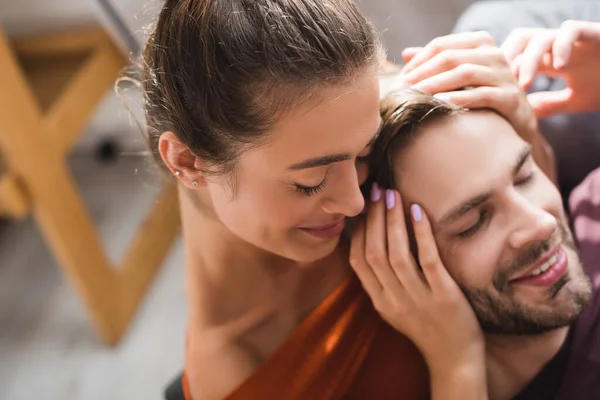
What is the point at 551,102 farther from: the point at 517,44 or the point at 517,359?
→ the point at 517,359

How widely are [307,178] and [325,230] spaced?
119mm

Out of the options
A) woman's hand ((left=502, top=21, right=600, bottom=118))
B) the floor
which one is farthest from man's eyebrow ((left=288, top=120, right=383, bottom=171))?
the floor

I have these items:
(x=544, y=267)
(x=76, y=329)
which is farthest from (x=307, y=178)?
(x=76, y=329)

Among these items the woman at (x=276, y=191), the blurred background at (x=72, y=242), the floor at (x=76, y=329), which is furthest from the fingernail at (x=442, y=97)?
the floor at (x=76, y=329)

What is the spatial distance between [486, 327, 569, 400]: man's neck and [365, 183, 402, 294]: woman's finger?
0.20 metres

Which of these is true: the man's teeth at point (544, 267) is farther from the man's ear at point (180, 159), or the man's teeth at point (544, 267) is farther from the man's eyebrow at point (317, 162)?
the man's ear at point (180, 159)

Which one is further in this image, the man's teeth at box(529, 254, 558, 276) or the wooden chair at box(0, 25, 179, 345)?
the wooden chair at box(0, 25, 179, 345)

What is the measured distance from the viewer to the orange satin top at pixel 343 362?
75 cm

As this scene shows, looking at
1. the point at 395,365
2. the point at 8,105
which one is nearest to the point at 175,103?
the point at 395,365

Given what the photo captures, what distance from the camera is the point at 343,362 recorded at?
80 cm

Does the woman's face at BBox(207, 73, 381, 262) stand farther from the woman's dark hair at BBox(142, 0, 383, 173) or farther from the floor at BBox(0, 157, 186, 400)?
the floor at BBox(0, 157, 186, 400)

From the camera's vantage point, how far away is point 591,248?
2.97 ft

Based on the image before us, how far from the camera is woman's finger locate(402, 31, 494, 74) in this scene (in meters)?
0.75

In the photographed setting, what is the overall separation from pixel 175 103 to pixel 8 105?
0.76 metres
